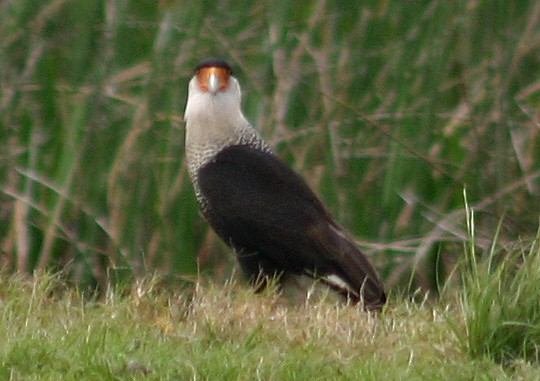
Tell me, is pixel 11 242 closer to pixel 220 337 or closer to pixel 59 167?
pixel 59 167

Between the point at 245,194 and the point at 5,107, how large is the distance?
108 centimetres

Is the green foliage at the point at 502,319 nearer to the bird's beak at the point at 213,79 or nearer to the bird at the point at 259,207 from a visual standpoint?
the bird at the point at 259,207

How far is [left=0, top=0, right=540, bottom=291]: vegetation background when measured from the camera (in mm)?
5836

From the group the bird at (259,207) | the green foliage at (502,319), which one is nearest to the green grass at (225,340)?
the green foliage at (502,319)

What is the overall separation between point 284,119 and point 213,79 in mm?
439

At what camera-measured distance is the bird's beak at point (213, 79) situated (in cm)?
563

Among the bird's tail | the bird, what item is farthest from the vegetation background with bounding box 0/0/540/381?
the bird's tail

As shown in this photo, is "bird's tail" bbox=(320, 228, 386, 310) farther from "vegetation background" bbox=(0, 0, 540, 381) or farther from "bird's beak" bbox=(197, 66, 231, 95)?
"bird's beak" bbox=(197, 66, 231, 95)

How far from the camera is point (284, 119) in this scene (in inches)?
234

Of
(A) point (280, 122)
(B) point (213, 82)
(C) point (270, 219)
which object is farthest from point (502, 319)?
(A) point (280, 122)

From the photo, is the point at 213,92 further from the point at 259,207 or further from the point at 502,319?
the point at 502,319

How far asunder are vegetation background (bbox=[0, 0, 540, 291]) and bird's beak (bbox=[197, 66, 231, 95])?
20cm

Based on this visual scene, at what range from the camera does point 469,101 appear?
19.2 feet

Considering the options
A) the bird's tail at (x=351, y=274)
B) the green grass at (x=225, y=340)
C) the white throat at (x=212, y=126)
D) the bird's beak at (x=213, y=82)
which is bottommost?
the bird's tail at (x=351, y=274)
